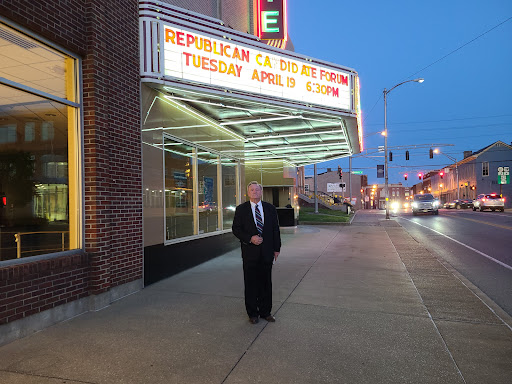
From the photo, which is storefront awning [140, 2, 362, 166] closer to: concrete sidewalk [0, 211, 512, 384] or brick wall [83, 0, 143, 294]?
brick wall [83, 0, 143, 294]

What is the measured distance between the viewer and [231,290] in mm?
→ 5977

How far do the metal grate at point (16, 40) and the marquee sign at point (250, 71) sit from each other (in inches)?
85.5

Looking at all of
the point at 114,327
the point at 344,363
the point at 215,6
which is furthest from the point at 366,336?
the point at 215,6

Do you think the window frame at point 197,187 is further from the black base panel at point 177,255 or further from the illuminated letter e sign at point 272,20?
the illuminated letter e sign at point 272,20

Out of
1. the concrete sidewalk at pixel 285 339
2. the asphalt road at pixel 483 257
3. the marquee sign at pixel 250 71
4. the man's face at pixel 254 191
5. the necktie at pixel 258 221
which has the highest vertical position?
the marquee sign at pixel 250 71

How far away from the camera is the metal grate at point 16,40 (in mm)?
4180

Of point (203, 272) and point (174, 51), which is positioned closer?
point (174, 51)

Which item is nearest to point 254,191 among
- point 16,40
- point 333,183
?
point 16,40

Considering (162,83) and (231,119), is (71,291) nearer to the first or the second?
(162,83)

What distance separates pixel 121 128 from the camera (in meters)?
5.59

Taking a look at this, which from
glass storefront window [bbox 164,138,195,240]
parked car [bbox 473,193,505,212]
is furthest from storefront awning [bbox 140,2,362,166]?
parked car [bbox 473,193,505,212]

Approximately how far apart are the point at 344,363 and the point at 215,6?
10199 mm

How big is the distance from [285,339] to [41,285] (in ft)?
10.0

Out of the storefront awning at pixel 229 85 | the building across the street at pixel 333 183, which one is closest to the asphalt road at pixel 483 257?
the storefront awning at pixel 229 85
